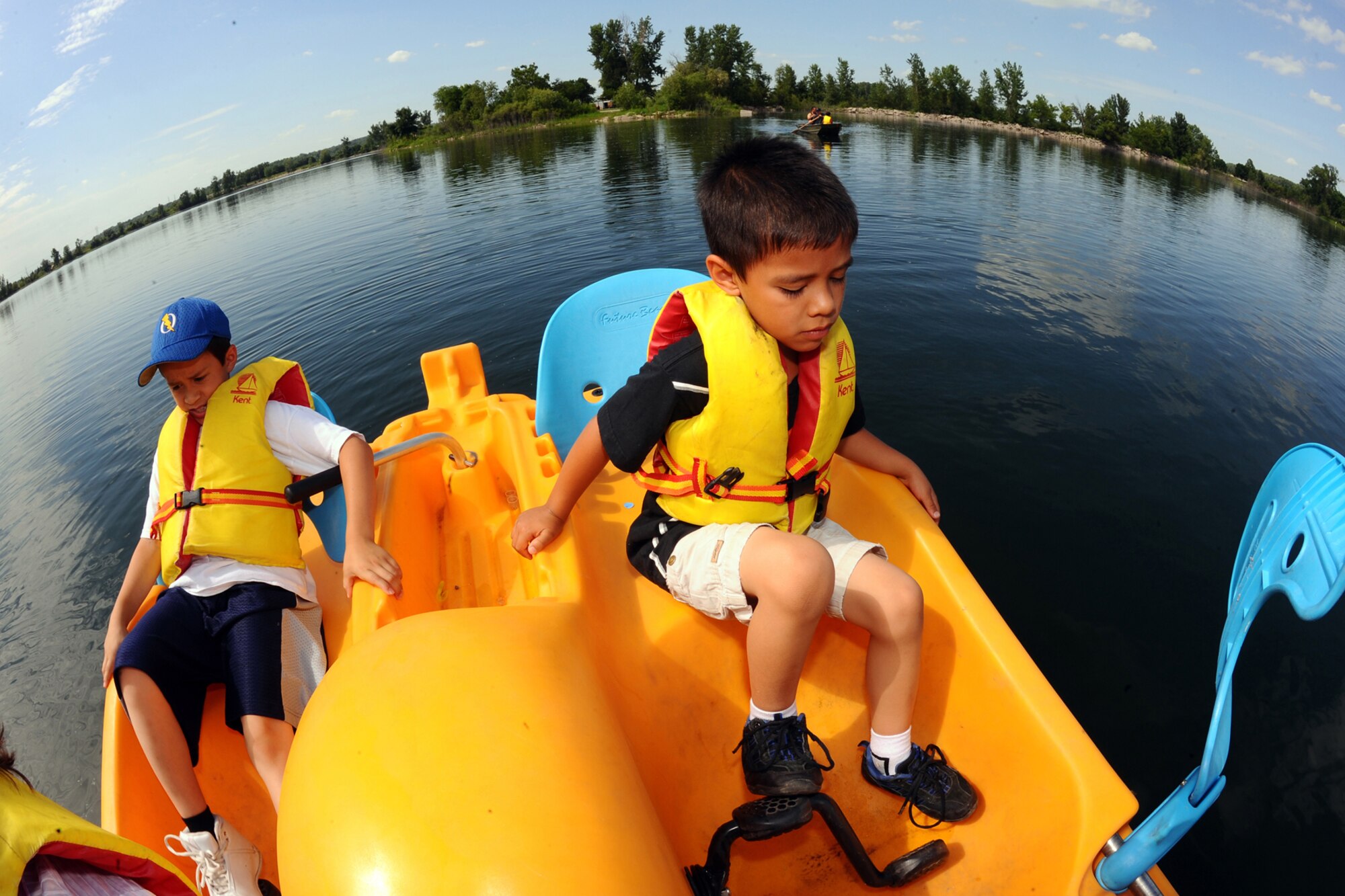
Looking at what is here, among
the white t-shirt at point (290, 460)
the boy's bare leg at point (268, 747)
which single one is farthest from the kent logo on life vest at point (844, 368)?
the boy's bare leg at point (268, 747)

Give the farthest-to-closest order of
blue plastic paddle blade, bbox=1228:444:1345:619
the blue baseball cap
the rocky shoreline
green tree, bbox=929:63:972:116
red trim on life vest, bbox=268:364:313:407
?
green tree, bbox=929:63:972:116, the rocky shoreline, red trim on life vest, bbox=268:364:313:407, the blue baseball cap, blue plastic paddle blade, bbox=1228:444:1345:619

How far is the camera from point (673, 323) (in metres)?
1.61

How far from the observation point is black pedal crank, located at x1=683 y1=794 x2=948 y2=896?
49.0 inches

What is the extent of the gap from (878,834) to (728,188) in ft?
4.75

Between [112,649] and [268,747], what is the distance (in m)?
0.52

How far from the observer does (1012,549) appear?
325 cm

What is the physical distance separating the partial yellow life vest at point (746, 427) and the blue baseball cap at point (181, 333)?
133cm

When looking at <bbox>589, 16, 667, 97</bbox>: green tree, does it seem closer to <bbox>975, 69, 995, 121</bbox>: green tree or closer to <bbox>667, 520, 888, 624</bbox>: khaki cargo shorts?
<bbox>975, 69, 995, 121</bbox>: green tree

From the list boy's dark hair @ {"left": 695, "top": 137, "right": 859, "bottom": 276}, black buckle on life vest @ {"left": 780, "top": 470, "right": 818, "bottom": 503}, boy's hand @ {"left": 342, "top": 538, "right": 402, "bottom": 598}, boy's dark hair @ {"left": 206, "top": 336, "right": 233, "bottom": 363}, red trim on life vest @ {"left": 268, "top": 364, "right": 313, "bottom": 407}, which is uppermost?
boy's dark hair @ {"left": 695, "top": 137, "right": 859, "bottom": 276}

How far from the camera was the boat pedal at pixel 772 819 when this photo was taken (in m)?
1.25

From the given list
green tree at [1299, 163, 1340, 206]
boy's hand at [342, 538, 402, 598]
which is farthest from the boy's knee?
green tree at [1299, 163, 1340, 206]

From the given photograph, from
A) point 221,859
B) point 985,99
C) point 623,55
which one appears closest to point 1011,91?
point 985,99

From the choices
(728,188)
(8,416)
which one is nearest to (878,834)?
(728,188)

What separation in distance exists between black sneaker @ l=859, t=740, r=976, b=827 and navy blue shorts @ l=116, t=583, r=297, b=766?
1.52 m
